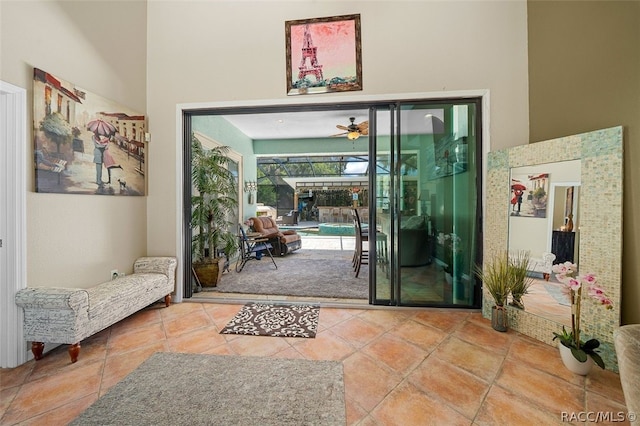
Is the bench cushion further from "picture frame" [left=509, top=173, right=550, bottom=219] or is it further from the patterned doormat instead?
"picture frame" [left=509, top=173, right=550, bottom=219]

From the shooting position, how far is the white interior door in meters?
1.73

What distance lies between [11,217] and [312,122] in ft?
14.2

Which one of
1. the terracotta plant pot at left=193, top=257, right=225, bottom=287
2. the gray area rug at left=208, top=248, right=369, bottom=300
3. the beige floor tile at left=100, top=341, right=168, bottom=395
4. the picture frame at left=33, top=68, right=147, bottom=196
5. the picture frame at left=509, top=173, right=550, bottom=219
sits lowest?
the beige floor tile at left=100, top=341, right=168, bottom=395

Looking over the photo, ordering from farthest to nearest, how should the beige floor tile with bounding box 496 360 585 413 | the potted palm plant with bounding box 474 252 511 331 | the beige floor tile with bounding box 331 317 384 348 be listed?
the potted palm plant with bounding box 474 252 511 331 → the beige floor tile with bounding box 331 317 384 348 → the beige floor tile with bounding box 496 360 585 413

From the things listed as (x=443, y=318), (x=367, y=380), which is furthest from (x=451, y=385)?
(x=443, y=318)

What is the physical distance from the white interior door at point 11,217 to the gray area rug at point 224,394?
3.13ft

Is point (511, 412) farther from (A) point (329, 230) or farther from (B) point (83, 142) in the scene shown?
(A) point (329, 230)

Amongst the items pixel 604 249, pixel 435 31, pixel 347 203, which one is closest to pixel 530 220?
pixel 604 249

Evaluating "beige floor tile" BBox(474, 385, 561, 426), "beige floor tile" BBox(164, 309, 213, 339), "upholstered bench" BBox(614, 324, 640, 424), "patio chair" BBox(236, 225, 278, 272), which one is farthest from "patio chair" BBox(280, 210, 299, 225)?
"upholstered bench" BBox(614, 324, 640, 424)

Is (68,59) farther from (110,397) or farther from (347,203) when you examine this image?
(347,203)

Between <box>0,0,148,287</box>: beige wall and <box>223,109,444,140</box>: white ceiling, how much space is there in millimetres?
1337

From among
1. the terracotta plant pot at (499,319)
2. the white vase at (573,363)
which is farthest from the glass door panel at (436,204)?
the white vase at (573,363)

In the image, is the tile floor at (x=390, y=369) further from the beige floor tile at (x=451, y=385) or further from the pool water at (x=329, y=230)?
the pool water at (x=329, y=230)

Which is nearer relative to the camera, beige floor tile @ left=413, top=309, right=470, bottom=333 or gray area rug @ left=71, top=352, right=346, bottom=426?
gray area rug @ left=71, top=352, right=346, bottom=426
